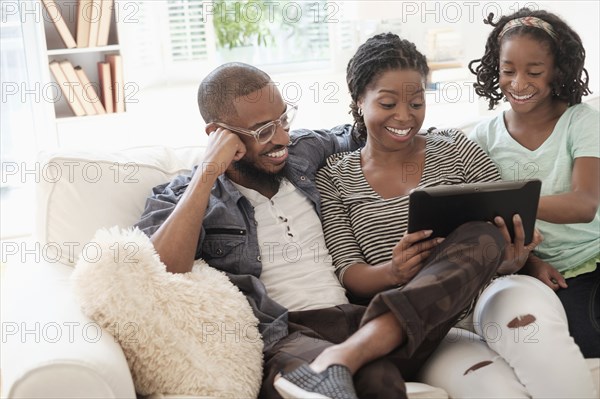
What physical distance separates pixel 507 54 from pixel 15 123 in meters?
2.77

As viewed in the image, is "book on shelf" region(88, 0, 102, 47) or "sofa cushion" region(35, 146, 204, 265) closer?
"sofa cushion" region(35, 146, 204, 265)

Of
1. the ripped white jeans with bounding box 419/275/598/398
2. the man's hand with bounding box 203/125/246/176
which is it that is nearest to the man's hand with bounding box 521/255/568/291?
the ripped white jeans with bounding box 419/275/598/398

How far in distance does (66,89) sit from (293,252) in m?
2.17

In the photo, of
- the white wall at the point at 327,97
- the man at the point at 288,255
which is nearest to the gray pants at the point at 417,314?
the man at the point at 288,255

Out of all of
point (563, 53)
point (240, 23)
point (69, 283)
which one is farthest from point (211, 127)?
point (240, 23)

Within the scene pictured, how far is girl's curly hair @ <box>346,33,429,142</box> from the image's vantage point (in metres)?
1.98

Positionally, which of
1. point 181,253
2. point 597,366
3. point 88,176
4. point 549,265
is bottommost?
point 597,366

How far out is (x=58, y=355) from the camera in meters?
1.37

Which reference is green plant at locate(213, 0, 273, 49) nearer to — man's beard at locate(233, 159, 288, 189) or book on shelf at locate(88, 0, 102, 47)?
book on shelf at locate(88, 0, 102, 47)

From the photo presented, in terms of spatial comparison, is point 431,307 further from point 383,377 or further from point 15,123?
point 15,123

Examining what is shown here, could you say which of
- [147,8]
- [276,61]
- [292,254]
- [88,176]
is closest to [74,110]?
[147,8]

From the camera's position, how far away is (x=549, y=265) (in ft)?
6.27

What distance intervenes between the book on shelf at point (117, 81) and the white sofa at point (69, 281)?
1.68m

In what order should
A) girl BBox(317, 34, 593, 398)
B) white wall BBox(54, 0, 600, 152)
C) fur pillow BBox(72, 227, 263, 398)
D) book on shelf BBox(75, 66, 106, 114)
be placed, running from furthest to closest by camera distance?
1. white wall BBox(54, 0, 600, 152)
2. book on shelf BBox(75, 66, 106, 114)
3. girl BBox(317, 34, 593, 398)
4. fur pillow BBox(72, 227, 263, 398)
